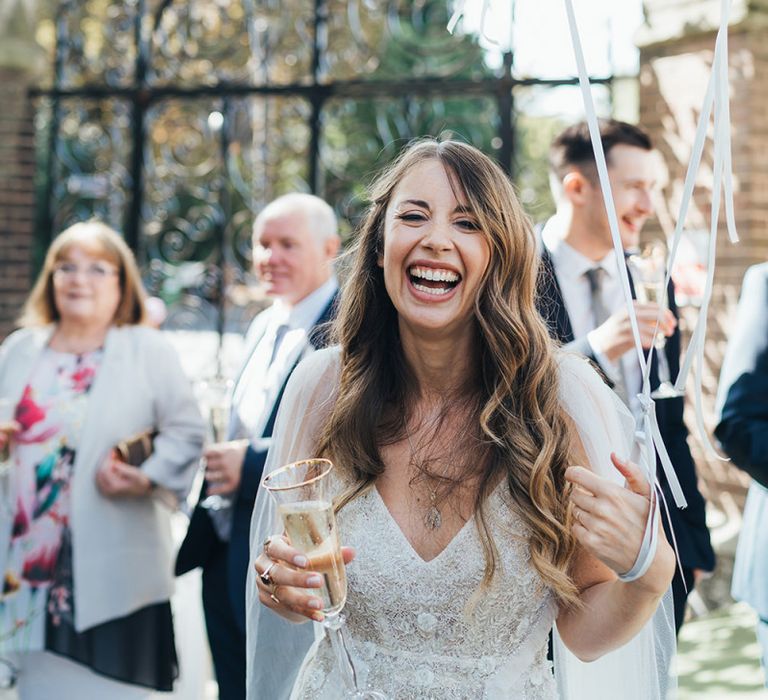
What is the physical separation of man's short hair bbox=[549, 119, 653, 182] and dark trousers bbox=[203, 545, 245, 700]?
1.84m

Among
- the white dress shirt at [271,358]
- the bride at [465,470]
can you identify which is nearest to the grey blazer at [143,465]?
the white dress shirt at [271,358]

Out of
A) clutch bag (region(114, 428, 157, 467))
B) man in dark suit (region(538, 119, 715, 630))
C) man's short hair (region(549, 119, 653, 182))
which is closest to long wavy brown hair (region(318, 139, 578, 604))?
man in dark suit (region(538, 119, 715, 630))

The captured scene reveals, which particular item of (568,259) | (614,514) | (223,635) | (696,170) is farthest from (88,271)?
(696,170)

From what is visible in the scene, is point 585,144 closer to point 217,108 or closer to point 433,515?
point 433,515

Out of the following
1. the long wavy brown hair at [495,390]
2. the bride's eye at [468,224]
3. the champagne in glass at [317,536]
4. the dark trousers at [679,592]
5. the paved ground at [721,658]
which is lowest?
the paved ground at [721,658]

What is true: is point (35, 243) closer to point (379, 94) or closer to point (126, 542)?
point (379, 94)

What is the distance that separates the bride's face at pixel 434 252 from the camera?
1912mm

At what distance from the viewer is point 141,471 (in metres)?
3.64

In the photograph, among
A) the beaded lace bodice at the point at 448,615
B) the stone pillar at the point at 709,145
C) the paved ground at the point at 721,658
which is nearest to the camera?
the beaded lace bodice at the point at 448,615

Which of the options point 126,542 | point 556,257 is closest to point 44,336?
point 126,542

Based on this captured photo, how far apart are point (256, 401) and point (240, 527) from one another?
470 millimetres

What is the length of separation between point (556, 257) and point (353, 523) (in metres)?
1.51

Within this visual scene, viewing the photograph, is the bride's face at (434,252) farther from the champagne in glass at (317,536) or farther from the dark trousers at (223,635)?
the dark trousers at (223,635)

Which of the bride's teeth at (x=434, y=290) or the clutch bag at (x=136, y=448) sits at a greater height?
the bride's teeth at (x=434, y=290)
